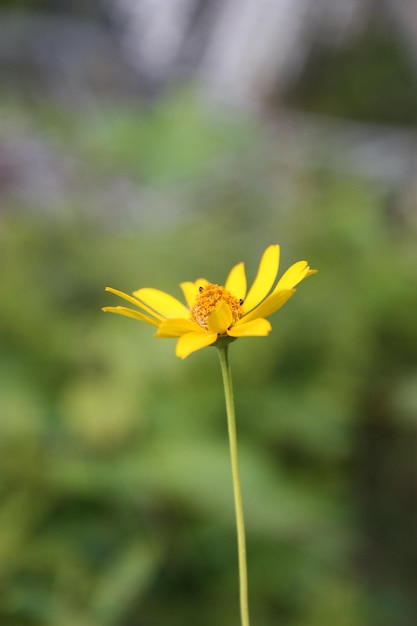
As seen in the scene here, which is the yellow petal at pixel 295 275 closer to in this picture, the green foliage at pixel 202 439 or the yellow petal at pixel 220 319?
the yellow petal at pixel 220 319

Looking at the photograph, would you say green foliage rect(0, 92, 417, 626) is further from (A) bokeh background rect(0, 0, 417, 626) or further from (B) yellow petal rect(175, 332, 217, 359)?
(B) yellow petal rect(175, 332, 217, 359)

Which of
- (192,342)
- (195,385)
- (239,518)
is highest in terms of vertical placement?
(195,385)

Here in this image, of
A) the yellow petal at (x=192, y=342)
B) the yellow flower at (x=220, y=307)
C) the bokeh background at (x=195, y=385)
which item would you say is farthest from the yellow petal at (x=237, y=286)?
the bokeh background at (x=195, y=385)

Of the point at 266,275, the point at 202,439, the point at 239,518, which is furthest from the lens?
the point at 202,439

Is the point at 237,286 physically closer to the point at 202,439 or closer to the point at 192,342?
the point at 192,342

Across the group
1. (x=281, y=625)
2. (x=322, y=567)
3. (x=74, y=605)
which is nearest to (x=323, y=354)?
(x=322, y=567)

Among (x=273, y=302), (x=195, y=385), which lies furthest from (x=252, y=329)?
(x=195, y=385)

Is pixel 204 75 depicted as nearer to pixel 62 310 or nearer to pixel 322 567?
pixel 62 310
